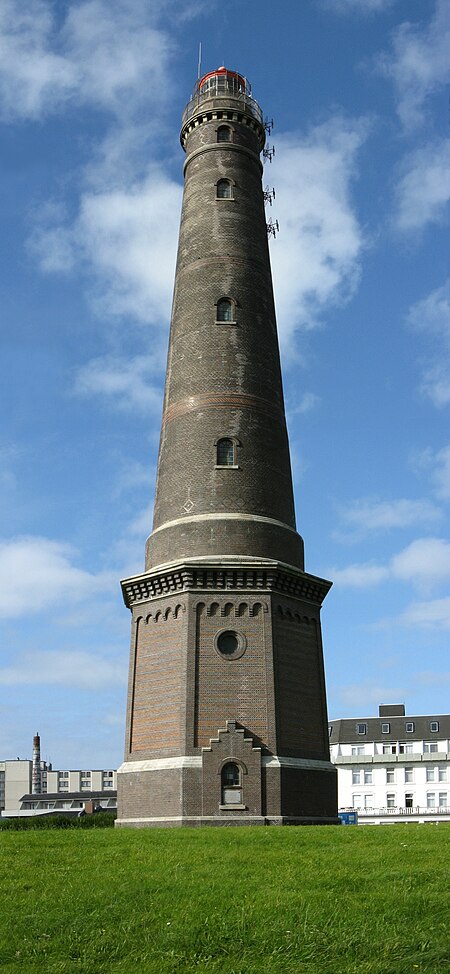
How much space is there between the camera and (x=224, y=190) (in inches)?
1500

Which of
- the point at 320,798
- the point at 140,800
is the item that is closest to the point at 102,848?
the point at 140,800

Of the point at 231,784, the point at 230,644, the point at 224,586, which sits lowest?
the point at 231,784

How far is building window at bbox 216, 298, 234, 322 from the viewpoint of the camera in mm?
35653

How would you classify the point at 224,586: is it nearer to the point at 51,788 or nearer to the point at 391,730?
the point at 391,730

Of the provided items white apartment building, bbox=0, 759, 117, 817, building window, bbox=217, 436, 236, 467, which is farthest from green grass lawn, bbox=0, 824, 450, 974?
white apartment building, bbox=0, 759, 117, 817

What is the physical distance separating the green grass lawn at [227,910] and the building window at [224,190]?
1058 inches

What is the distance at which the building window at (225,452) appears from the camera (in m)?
33.3

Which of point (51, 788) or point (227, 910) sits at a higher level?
point (227, 910)

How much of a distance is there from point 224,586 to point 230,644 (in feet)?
6.19

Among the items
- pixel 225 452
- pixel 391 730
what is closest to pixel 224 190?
pixel 225 452

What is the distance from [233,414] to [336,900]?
22.3 metres

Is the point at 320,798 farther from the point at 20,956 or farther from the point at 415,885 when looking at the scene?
the point at 20,956

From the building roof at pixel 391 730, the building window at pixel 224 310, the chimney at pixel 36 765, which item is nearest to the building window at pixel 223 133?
the building window at pixel 224 310

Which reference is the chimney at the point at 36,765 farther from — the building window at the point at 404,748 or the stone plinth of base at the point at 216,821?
the stone plinth of base at the point at 216,821
